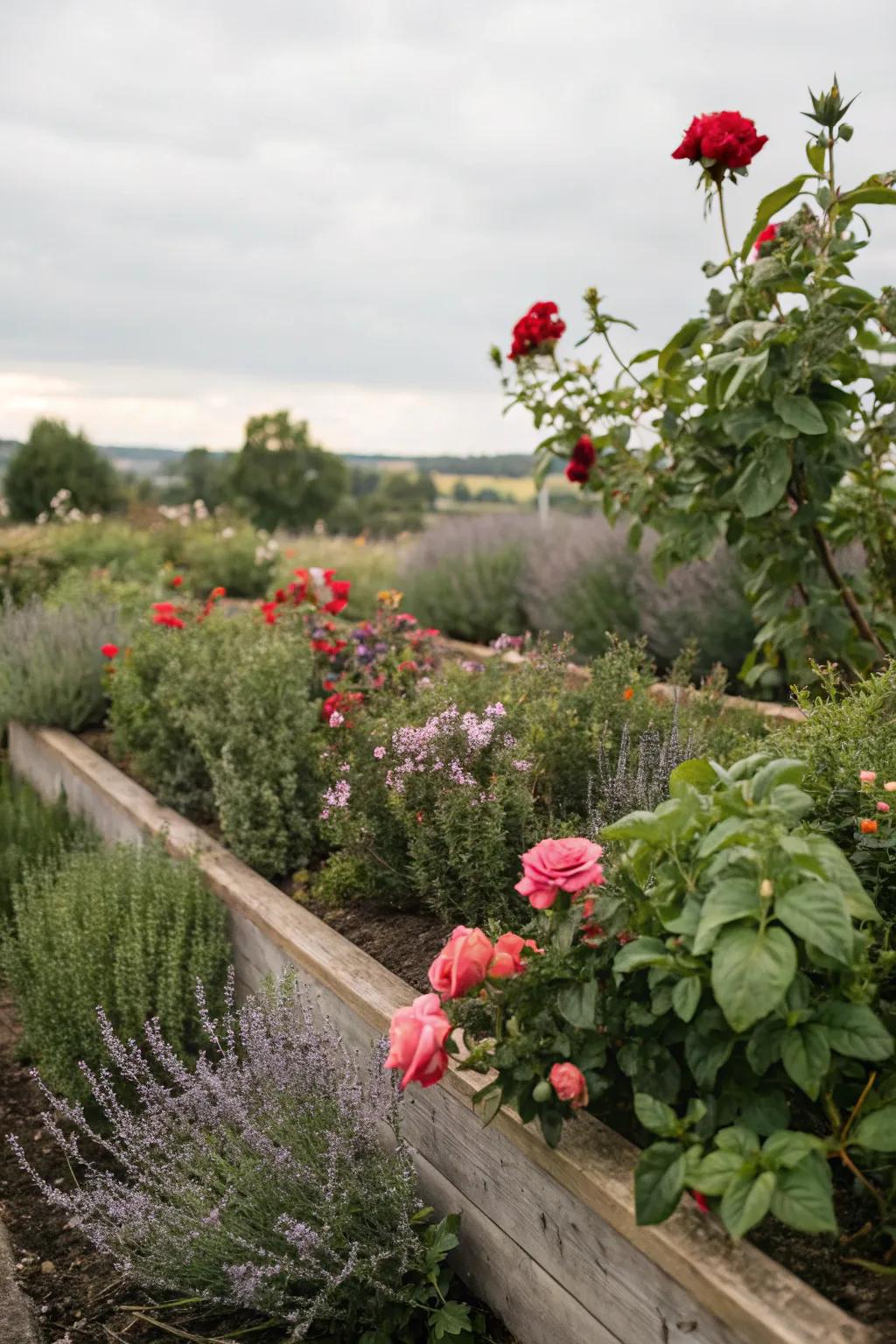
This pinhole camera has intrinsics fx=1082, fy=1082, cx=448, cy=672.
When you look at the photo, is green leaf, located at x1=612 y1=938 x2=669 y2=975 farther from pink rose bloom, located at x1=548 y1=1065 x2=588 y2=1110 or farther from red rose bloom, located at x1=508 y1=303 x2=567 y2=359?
red rose bloom, located at x1=508 y1=303 x2=567 y2=359

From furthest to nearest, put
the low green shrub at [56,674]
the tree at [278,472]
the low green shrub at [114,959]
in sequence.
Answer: the tree at [278,472] < the low green shrub at [56,674] < the low green shrub at [114,959]

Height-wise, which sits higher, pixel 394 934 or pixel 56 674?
pixel 56 674

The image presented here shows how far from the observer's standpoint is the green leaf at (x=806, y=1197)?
1.23m

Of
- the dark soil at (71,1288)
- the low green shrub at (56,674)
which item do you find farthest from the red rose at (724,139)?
the low green shrub at (56,674)

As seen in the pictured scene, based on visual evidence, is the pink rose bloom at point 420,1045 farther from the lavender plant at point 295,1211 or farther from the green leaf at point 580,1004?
the lavender plant at point 295,1211

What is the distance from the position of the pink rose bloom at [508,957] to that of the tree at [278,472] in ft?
97.0

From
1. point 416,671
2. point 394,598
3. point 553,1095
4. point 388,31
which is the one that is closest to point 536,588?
point 394,598

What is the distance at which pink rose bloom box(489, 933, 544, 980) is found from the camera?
161 centimetres

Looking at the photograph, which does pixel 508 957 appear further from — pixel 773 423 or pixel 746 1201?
pixel 773 423

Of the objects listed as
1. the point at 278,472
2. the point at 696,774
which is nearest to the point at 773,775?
the point at 696,774

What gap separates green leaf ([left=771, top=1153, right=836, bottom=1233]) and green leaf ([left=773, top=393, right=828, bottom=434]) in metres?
1.65

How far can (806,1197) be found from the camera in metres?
1.25

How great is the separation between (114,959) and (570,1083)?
5.57 feet

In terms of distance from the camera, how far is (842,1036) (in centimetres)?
134
